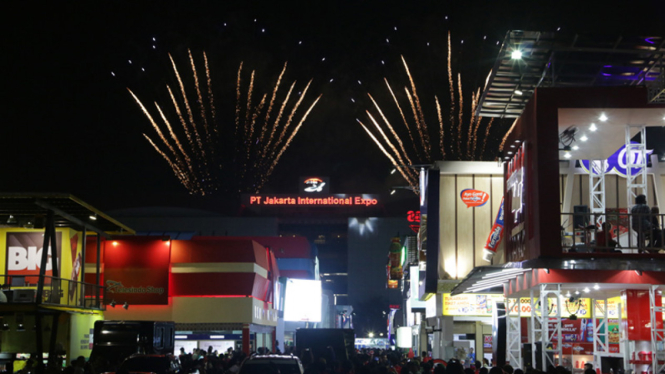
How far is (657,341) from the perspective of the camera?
53.7 ft

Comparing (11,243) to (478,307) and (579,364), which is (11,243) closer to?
(478,307)

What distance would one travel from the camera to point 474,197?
95.7 feet

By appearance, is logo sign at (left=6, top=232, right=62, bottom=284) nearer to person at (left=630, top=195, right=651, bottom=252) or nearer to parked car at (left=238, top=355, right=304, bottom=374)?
parked car at (left=238, top=355, right=304, bottom=374)

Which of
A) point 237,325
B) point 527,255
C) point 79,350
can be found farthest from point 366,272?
point 527,255

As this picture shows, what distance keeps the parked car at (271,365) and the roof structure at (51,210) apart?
34.4 ft

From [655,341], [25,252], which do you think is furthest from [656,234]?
[25,252]

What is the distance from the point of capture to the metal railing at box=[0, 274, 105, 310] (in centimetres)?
2248

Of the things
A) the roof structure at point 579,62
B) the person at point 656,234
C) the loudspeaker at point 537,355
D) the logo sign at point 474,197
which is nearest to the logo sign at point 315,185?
the logo sign at point 474,197

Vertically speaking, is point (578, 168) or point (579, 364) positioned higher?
point (578, 168)

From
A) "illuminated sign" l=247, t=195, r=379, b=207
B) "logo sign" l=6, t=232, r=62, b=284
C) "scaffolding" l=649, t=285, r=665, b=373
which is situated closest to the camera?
"scaffolding" l=649, t=285, r=665, b=373

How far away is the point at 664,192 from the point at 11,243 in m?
24.1

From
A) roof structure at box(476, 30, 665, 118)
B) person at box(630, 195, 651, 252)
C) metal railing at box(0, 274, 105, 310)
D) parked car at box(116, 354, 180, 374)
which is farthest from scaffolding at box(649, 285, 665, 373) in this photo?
metal railing at box(0, 274, 105, 310)

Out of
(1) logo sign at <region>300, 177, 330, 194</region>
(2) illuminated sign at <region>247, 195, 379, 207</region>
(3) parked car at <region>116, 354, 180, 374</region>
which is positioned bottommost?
(3) parked car at <region>116, 354, 180, 374</region>

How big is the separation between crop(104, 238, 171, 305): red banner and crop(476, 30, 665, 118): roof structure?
1824cm
